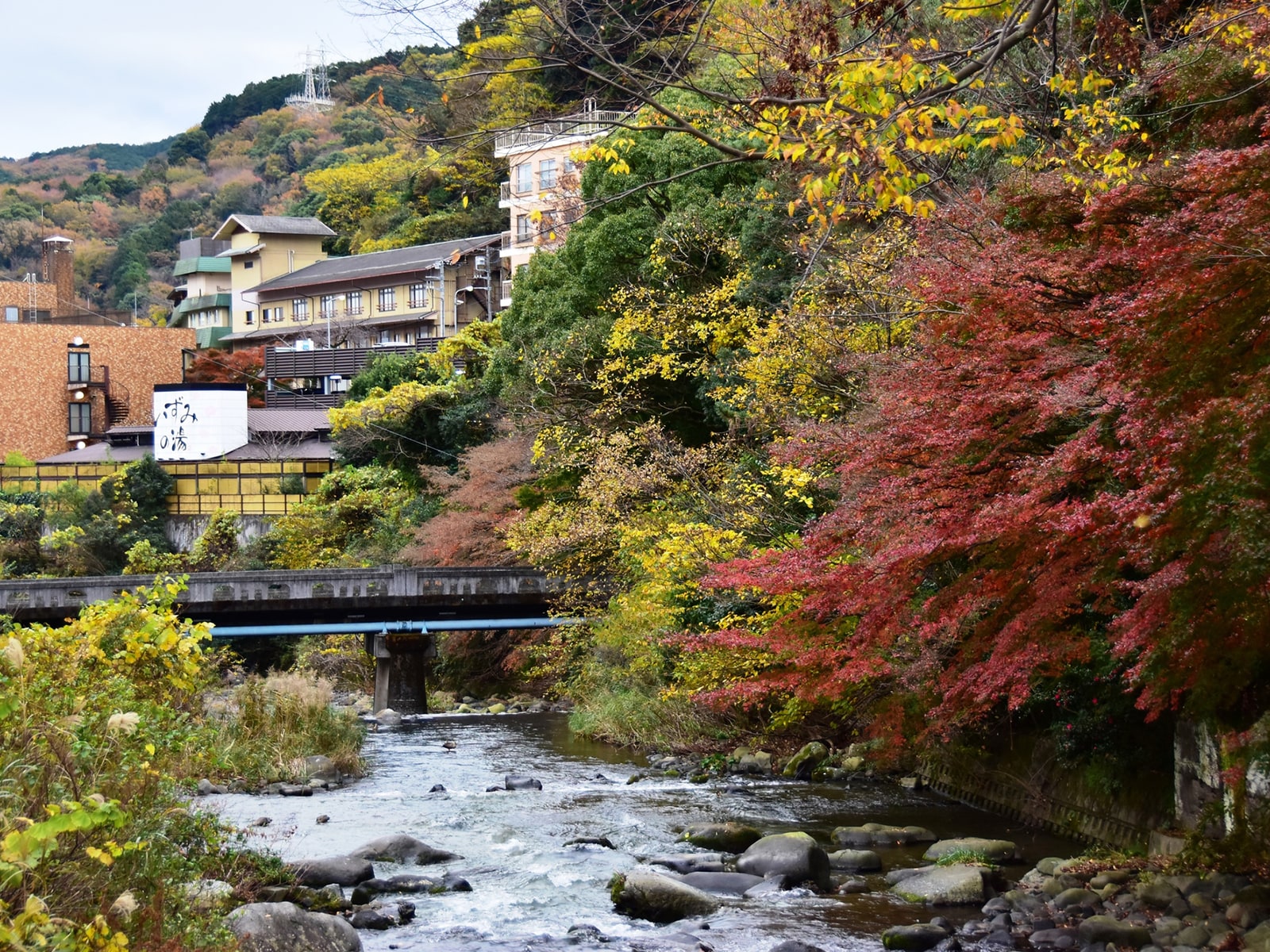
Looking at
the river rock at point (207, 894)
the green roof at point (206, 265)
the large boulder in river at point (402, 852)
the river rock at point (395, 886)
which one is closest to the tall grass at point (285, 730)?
the large boulder in river at point (402, 852)

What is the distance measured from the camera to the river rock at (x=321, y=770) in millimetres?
18672

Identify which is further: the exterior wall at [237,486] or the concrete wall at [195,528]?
the exterior wall at [237,486]


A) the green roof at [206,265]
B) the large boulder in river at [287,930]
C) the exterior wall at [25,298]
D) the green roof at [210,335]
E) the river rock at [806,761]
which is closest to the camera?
the large boulder in river at [287,930]

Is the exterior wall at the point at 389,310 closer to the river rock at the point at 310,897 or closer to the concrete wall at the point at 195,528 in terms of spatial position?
the concrete wall at the point at 195,528

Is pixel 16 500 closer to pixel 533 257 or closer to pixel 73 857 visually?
pixel 533 257

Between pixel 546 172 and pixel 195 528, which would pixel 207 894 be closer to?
pixel 195 528

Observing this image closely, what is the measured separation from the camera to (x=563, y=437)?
88.7 ft

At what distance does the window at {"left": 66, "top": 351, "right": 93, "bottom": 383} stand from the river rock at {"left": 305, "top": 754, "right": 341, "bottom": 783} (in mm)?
42209

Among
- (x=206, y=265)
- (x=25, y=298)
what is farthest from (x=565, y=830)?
(x=206, y=265)

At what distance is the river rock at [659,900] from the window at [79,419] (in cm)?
5095

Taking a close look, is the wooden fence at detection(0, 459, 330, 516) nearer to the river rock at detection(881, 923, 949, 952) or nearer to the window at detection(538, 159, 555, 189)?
the window at detection(538, 159, 555, 189)

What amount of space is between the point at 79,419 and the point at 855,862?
51.2m

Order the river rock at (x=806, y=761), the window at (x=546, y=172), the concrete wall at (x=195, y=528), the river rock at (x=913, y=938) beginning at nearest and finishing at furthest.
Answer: the river rock at (x=913, y=938), the river rock at (x=806, y=761), the concrete wall at (x=195, y=528), the window at (x=546, y=172)

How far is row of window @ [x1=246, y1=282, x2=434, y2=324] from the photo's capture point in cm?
6031
